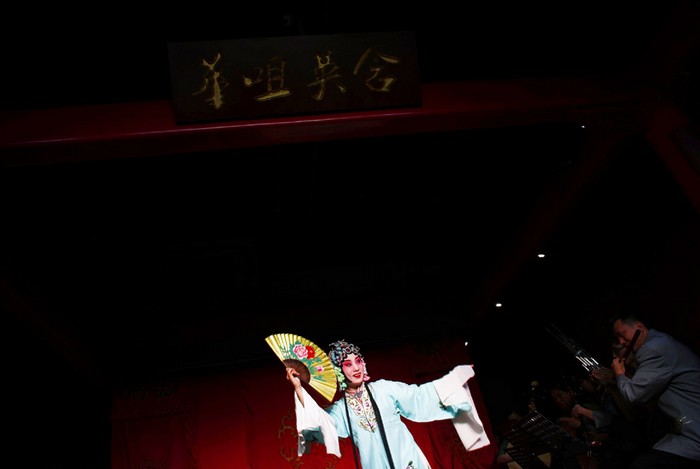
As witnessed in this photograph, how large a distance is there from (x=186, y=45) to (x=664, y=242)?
406 centimetres

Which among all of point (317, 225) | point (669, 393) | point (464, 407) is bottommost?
point (669, 393)

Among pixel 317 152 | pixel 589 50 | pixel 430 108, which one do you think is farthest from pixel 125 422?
pixel 589 50

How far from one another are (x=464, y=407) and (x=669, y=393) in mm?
1276

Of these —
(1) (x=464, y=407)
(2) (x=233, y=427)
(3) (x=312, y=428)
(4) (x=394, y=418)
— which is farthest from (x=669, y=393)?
(2) (x=233, y=427)

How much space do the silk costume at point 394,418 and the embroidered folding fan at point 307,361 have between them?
11 cm

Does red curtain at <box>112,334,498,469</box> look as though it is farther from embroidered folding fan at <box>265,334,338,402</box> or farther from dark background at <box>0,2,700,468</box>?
embroidered folding fan at <box>265,334,338,402</box>

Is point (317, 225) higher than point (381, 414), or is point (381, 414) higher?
point (317, 225)

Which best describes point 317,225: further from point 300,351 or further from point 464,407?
point 464,407

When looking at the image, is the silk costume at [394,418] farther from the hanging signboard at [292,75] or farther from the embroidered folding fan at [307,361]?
the hanging signboard at [292,75]

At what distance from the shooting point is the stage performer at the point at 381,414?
354cm

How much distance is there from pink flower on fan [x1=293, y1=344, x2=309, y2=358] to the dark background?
151 cm

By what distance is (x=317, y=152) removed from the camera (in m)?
4.41

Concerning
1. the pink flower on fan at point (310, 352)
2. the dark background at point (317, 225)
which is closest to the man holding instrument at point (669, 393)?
the dark background at point (317, 225)

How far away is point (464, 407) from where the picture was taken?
381 cm
